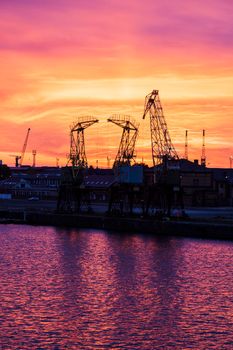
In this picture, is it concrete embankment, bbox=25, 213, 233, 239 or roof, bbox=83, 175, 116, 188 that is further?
roof, bbox=83, 175, 116, 188

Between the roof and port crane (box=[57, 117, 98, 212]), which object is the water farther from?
the roof

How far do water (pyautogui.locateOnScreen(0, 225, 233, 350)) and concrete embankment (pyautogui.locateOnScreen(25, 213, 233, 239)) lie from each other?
448 inches

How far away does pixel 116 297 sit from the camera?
45.8 meters

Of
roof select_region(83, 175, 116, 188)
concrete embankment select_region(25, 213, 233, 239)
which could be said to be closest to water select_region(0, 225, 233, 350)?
concrete embankment select_region(25, 213, 233, 239)

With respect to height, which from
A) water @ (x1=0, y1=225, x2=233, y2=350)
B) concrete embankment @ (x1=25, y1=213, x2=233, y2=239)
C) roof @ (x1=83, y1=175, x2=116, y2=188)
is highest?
roof @ (x1=83, y1=175, x2=116, y2=188)

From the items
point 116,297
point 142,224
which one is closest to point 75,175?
point 142,224

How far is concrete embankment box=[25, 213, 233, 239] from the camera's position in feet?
291

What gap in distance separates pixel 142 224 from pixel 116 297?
53.1m

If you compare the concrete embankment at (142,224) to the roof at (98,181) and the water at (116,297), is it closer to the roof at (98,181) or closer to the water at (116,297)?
the water at (116,297)

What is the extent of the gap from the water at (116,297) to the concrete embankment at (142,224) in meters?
11.4

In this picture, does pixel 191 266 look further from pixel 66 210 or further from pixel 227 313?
pixel 66 210

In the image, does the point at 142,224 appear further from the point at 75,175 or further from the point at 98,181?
the point at 98,181

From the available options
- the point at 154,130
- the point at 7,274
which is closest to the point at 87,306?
the point at 7,274

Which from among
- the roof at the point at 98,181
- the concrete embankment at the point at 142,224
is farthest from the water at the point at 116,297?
the roof at the point at 98,181
